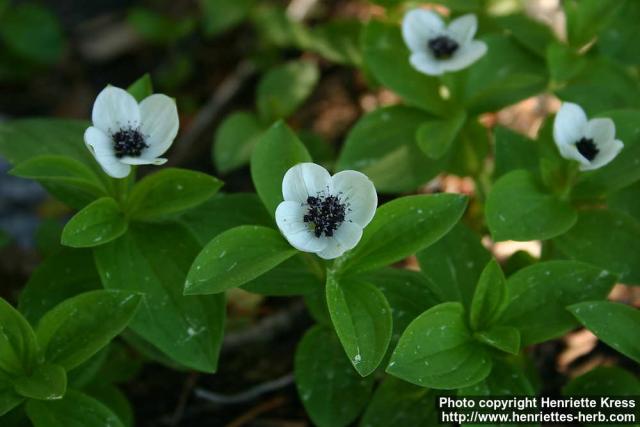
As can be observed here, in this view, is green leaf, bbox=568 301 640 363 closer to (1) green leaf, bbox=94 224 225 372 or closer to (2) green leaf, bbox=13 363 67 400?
(1) green leaf, bbox=94 224 225 372

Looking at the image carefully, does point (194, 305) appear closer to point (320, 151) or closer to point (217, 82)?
point (320, 151)

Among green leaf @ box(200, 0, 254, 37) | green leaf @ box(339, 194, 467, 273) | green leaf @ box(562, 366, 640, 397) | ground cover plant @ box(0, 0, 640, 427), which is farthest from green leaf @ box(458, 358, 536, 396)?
green leaf @ box(200, 0, 254, 37)

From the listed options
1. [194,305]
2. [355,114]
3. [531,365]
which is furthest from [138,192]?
[355,114]

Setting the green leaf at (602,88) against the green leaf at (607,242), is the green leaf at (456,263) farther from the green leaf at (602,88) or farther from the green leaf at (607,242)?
the green leaf at (602,88)

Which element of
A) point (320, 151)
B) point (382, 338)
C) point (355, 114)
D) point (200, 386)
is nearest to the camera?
point (382, 338)

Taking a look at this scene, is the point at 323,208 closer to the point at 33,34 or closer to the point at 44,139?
the point at 44,139

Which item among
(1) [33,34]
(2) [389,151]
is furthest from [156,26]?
(2) [389,151]
